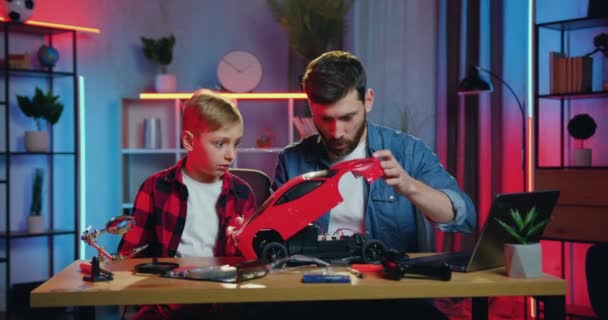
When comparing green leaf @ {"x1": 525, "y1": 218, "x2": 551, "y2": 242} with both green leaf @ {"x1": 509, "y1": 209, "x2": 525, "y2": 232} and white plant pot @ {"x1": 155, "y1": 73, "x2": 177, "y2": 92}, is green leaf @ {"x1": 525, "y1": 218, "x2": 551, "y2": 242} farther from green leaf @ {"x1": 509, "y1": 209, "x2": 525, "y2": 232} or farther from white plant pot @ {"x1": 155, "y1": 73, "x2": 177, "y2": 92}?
white plant pot @ {"x1": 155, "y1": 73, "x2": 177, "y2": 92}

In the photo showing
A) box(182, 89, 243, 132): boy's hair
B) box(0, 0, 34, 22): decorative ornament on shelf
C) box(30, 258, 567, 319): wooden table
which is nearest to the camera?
box(30, 258, 567, 319): wooden table

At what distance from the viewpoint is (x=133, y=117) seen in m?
4.96

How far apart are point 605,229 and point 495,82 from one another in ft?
3.60

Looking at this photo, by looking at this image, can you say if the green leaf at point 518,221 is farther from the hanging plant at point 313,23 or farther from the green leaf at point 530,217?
the hanging plant at point 313,23

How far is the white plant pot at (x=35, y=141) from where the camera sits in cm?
461

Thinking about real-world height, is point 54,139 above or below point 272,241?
above

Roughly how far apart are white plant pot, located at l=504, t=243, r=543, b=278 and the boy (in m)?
0.88

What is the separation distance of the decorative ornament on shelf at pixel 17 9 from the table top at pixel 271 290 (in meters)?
3.41

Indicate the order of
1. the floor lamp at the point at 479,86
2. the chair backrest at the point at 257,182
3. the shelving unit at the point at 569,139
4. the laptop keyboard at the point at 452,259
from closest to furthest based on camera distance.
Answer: the laptop keyboard at the point at 452,259
the chair backrest at the point at 257,182
the shelving unit at the point at 569,139
the floor lamp at the point at 479,86

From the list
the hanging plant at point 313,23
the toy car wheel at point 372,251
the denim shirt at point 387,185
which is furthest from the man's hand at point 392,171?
the hanging plant at point 313,23

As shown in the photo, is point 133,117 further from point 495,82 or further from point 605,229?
point 605,229

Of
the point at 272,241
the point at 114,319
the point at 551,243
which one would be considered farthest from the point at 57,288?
the point at 551,243

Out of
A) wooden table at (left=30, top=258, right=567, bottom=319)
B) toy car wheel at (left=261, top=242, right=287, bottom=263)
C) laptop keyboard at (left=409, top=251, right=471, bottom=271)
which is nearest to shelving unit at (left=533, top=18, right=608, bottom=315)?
laptop keyboard at (left=409, top=251, right=471, bottom=271)

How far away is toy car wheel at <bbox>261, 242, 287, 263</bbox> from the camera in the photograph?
169 centimetres
